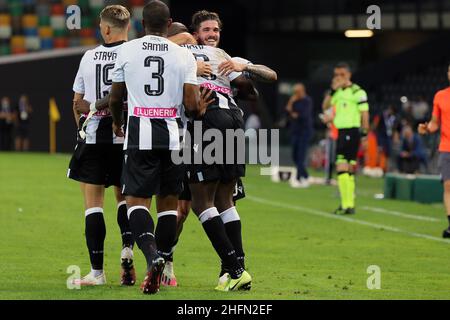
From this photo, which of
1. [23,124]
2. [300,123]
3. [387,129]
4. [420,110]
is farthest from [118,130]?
[23,124]

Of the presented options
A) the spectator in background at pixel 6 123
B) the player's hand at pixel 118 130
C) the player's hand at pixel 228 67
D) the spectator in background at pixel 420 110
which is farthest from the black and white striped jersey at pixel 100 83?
the spectator in background at pixel 6 123

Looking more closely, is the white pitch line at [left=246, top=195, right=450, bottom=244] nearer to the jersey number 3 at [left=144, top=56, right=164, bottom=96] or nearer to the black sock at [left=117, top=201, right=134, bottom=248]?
the black sock at [left=117, top=201, right=134, bottom=248]

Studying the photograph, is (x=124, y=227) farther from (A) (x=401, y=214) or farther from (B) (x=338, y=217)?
(A) (x=401, y=214)

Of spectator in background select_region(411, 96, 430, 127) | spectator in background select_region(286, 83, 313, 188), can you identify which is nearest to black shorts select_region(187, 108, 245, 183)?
spectator in background select_region(286, 83, 313, 188)

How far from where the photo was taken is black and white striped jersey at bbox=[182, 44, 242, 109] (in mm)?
10078

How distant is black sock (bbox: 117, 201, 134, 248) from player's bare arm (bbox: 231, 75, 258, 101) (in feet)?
4.40

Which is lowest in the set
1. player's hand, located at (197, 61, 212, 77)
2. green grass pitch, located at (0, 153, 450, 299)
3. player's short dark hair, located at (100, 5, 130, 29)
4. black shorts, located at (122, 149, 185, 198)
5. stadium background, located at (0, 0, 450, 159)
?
green grass pitch, located at (0, 153, 450, 299)

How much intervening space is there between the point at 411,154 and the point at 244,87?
21161mm

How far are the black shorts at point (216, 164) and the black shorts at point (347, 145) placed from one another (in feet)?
31.1

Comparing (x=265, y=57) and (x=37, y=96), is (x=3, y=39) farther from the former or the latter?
(x=265, y=57)

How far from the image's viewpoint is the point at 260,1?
47.1m

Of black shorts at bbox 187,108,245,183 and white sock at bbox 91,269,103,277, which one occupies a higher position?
black shorts at bbox 187,108,245,183

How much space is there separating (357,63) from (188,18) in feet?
28.8

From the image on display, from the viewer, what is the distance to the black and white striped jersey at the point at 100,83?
33.4ft
